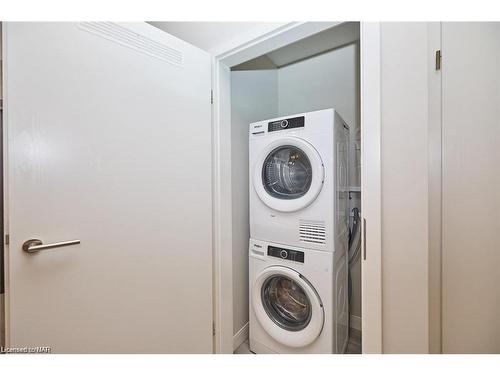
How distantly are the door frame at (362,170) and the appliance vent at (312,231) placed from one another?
39cm

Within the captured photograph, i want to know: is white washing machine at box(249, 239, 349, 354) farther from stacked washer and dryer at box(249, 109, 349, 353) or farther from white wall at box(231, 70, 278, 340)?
white wall at box(231, 70, 278, 340)

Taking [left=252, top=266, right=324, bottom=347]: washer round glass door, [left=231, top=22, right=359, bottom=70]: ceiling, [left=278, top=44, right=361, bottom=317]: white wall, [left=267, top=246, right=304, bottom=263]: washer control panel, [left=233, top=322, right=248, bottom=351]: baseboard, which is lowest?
[left=233, top=322, right=248, bottom=351]: baseboard

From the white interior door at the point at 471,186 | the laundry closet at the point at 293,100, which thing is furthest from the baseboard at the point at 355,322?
the white interior door at the point at 471,186

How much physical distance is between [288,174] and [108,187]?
0.98 m

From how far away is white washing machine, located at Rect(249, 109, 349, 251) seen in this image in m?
1.24

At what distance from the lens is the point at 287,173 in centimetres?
146

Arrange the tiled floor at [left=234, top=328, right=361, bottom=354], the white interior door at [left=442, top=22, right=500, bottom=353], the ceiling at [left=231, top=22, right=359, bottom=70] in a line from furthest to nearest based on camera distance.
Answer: the ceiling at [left=231, top=22, right=359, bottom=70]
the tiled floor at [left=234, top=328, right=361, bottom=354]
the white interior door at [left=442, top=22, right=500, bottom=353]

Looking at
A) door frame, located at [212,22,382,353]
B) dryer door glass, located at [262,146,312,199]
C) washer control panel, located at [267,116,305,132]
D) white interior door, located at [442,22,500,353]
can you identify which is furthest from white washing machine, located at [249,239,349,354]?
washer control panel, located at [267,116,305,132]

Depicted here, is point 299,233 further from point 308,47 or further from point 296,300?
point 308,47

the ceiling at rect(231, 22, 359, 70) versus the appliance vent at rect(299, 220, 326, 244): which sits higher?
the ceiling at rect(231, 22, 359, 70)

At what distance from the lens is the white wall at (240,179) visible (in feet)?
5.16

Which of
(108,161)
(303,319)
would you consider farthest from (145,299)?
(303,319)

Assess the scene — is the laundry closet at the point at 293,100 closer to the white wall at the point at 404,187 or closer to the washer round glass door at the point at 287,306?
the washer round glass door at the point at 287,306

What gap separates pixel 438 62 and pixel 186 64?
3.39ft
